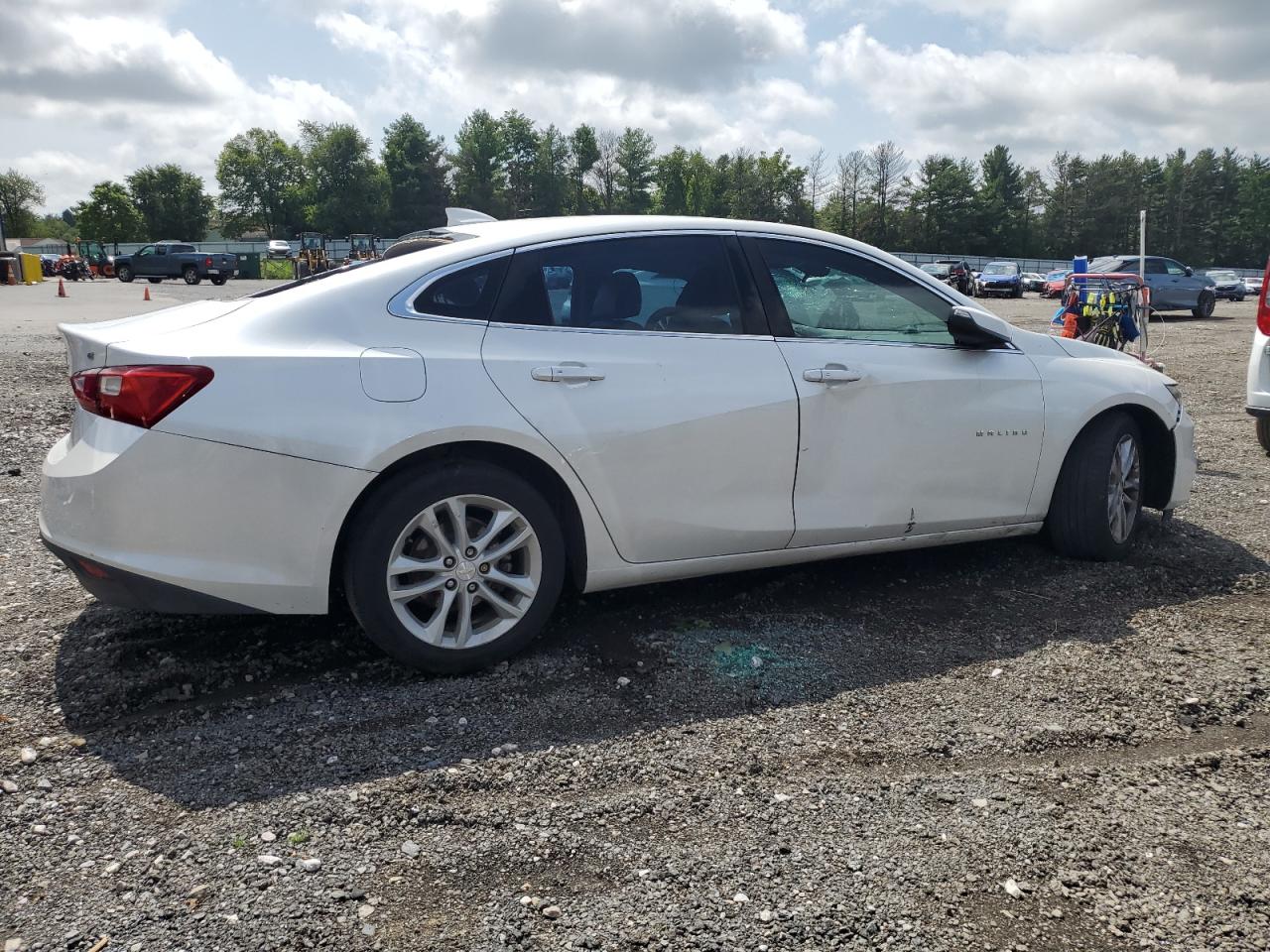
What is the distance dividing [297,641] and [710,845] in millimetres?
1969

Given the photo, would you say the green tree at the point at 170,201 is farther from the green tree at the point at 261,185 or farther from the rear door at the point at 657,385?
the rear door at the point at 657,385

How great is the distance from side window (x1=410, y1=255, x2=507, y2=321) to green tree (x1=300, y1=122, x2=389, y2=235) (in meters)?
114

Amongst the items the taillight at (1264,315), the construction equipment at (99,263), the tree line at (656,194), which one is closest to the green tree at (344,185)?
the tree line at (656,194)

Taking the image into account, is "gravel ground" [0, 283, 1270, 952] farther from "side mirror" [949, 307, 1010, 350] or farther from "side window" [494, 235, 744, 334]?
"side window" [494, 235, 744, 334]

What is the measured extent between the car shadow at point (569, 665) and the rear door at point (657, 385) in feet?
1.45

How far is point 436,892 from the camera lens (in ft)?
7.89

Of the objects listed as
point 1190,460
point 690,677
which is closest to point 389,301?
point 690,677

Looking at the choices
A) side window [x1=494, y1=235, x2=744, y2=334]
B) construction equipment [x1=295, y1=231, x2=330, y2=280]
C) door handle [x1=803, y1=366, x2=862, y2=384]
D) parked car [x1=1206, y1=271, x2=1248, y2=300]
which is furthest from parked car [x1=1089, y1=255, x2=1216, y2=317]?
side window [x1=494, y1=235, x2=744, y2=334]

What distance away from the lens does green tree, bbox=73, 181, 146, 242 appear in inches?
4011

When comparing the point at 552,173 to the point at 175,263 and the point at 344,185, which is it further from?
the point at 175,263

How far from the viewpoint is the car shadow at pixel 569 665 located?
309 cm

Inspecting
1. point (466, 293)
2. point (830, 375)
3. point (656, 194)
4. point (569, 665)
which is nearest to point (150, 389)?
point (466, 293)

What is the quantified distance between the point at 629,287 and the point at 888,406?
1.19 m

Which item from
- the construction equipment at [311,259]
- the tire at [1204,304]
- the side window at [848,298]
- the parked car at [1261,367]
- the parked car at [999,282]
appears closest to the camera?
the side window at [848,298]
